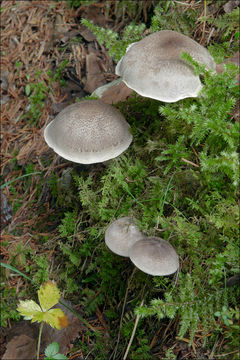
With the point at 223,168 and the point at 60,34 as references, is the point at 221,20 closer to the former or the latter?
the point at 223,168

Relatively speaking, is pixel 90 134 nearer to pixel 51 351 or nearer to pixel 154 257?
pixel 154 257

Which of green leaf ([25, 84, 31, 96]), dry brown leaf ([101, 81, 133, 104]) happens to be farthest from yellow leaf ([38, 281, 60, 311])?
green leaf ([25, 84, 31, 96])

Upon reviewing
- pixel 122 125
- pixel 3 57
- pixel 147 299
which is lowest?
pixel 147 299

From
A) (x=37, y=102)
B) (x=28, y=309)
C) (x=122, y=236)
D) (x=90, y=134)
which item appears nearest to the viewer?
(x=28, y=309)

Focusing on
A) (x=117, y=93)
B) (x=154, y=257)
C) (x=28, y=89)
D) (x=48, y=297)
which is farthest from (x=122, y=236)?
(x=28, y=89)

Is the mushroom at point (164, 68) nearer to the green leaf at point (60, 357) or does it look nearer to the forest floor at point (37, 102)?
the forest floor at point (37, 102)

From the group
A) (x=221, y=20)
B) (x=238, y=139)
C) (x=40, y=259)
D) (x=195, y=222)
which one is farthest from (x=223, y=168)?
(x=40, y=259)

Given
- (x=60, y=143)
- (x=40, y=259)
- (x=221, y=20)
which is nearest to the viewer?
(x=60, y=143)
